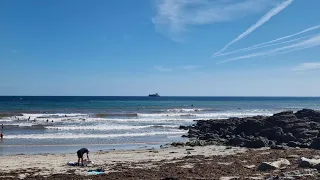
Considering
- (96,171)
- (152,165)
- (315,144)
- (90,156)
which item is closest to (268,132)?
(315,144)

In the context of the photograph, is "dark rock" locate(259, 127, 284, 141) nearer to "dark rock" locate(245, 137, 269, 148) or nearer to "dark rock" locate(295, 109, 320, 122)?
"dark rock" locate(245, 137, 269, 148)

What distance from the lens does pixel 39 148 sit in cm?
2650

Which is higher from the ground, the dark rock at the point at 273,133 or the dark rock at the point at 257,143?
the dark rock at the point at 273,133

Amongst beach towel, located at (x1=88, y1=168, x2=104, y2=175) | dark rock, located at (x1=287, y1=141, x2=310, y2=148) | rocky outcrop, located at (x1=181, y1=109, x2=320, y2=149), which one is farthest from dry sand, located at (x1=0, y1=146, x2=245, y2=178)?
dark rock, located at (x1=287, y1=141, x2=310, y2=148)

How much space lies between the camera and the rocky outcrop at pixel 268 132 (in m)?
27.6

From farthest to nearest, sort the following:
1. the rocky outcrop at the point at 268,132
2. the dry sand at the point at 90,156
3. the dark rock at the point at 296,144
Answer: the rocky outcrop at the point at 268,132 < the dark rock at the point at 296,144 < the dry sand at the point at 90,156

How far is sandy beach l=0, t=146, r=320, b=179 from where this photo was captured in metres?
16.1

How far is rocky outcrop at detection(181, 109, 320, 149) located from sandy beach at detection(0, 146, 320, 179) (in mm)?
3632

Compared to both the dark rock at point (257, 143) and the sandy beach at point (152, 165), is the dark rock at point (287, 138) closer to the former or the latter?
the dark rock at point (257, 143)

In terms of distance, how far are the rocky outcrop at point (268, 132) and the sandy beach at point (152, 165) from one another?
11.9 feet

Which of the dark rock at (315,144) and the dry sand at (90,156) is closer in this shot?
the dry sand at (90,156)

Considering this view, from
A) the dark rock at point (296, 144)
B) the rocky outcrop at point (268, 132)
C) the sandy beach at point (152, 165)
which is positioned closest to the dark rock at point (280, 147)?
the rocky outcrop at point (268, 132)

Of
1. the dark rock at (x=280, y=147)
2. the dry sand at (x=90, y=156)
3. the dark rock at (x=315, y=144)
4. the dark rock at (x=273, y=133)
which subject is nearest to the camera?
the dry sand at (x=90, y=156)

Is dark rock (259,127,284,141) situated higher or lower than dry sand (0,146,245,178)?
higher
